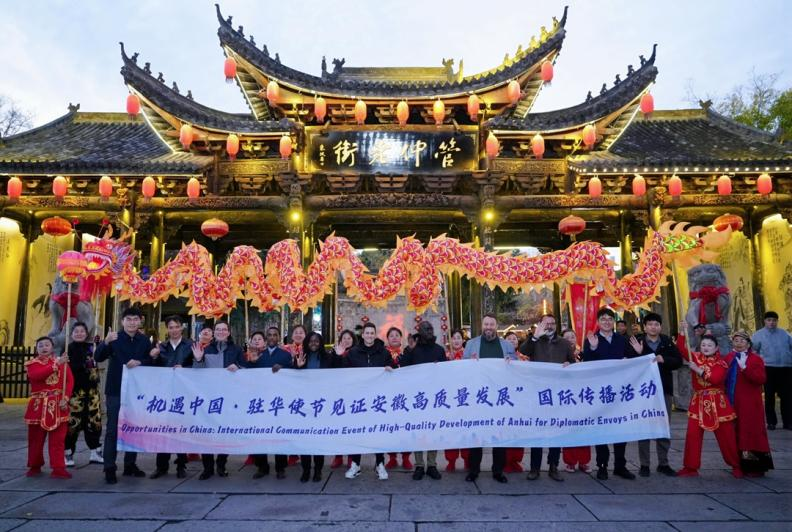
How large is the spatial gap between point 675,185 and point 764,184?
1.87 metres

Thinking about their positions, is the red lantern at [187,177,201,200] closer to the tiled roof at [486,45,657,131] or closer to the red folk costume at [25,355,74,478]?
the red folk costume at [25,355,74,478]

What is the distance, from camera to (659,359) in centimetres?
527

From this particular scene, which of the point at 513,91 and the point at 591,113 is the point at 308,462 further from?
the point at 591,113

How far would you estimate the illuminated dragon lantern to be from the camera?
22.2ft

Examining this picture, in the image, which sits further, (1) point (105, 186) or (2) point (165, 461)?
(1) point (105, 186)

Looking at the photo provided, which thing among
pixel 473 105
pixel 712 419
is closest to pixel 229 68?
pixel 473 105

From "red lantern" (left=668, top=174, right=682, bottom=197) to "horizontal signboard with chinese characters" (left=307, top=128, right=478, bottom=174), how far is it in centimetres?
416

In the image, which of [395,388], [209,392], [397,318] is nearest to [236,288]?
[209,392]

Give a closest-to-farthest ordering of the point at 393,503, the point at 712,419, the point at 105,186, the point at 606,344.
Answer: the point at 393,503
the point at 712,419
the point at 606,344
the point at 105,186

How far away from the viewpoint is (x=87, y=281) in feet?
25.7

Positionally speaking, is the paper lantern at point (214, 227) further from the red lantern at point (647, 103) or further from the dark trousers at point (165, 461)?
the red lantern at point (647, 103)

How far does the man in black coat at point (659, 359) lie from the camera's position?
5.20 meters

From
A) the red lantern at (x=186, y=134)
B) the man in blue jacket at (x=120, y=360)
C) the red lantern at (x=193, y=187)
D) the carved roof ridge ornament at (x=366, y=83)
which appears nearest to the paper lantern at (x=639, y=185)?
the carved roof ridge ornament at (x=366, y=83)

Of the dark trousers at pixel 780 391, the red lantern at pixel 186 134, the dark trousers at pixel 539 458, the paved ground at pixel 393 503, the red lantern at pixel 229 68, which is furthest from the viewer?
the red lantern at pixel 229 68
